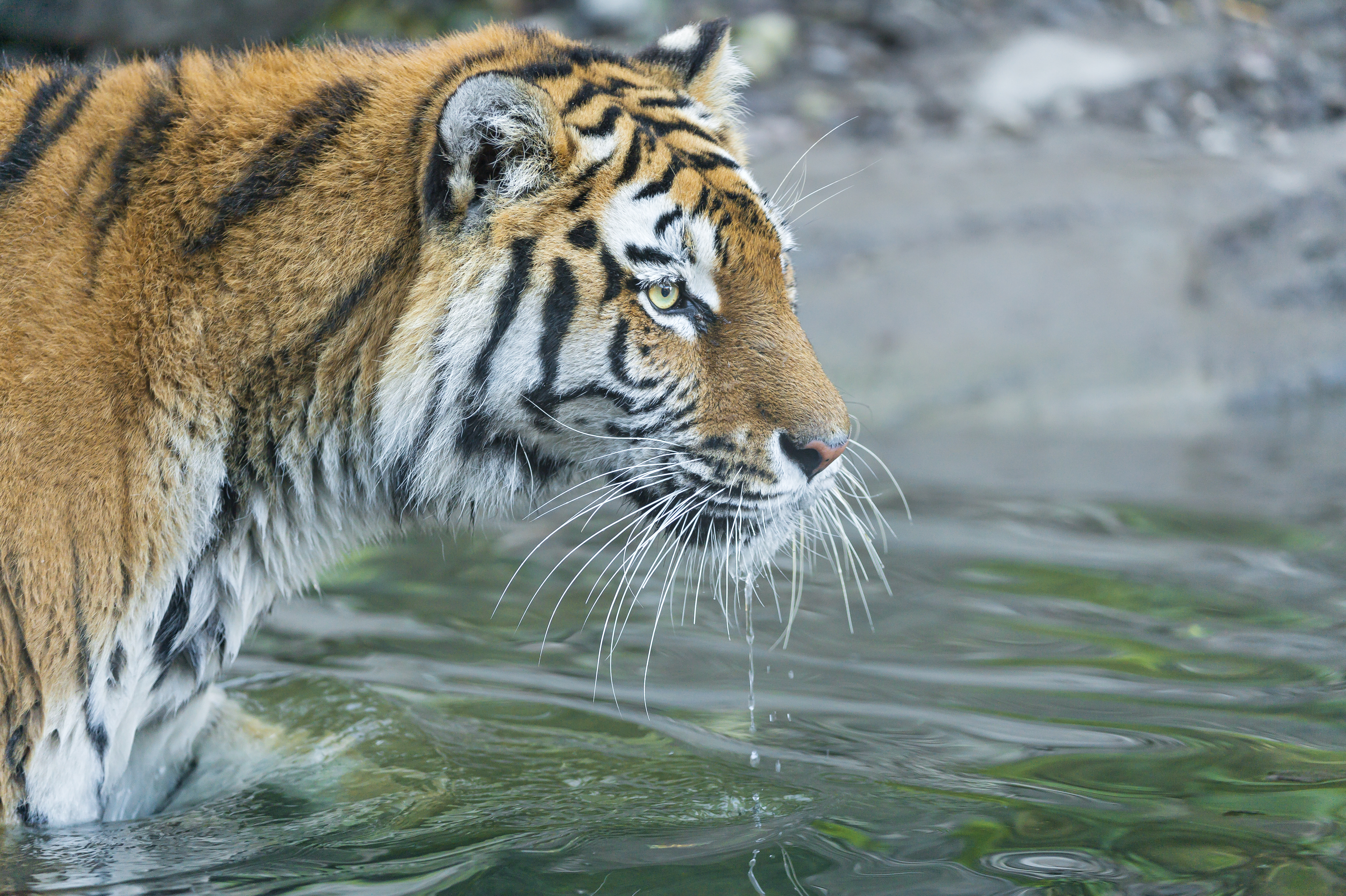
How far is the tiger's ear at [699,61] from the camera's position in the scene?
2904 millimetres

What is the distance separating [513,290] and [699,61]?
2.56 feet

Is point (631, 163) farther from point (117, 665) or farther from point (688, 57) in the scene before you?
point (117, 665)

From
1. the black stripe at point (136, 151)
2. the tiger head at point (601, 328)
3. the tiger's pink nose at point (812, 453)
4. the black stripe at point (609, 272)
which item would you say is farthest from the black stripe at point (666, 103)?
the black stripe at point (136, 151)

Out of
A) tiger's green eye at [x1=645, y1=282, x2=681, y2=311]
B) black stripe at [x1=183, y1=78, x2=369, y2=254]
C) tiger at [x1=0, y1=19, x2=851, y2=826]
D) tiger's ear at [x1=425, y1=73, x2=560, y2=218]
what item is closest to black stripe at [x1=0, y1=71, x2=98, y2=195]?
tiger at [x1=0, y1=19, x2=851, y2=826]

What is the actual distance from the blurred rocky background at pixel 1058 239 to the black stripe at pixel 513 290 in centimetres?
288

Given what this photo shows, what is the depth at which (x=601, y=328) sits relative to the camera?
247 cm

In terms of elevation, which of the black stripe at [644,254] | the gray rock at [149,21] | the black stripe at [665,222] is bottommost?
the black stripe at [644,254]

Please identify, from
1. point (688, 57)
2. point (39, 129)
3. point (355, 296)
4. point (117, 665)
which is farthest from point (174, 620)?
point (688, 57)

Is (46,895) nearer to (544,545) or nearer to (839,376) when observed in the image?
(544,545)

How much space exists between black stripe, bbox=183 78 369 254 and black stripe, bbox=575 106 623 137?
0.41 meters

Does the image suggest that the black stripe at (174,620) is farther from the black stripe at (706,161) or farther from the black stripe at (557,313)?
the black stripe at (706,161)

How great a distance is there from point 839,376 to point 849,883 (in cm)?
390

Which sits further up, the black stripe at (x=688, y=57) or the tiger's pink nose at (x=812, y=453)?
the black stripe at (x=688, y=57)

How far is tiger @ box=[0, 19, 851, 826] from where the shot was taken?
2.30 m
